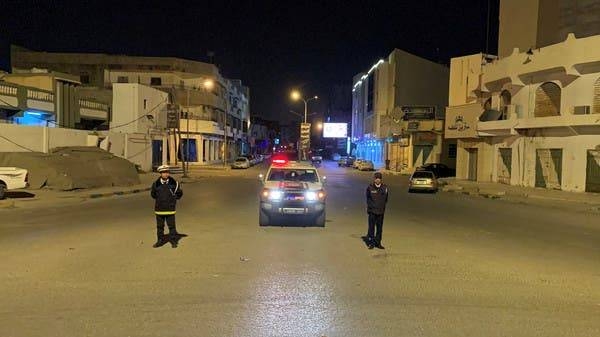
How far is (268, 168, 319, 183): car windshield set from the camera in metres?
15.4

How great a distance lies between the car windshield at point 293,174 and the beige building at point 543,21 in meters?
32.0

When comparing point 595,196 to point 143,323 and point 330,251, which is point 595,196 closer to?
point 330,251

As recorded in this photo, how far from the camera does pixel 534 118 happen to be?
110 ft

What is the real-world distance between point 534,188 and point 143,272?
99.2 ft

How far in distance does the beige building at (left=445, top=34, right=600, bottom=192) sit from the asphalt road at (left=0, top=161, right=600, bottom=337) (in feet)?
57.1

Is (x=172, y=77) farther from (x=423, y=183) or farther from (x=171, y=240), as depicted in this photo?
(x=171, y=240)

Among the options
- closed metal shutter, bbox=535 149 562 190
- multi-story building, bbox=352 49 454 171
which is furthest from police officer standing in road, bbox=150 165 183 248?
multi-story building, bbox=352 49 454 171

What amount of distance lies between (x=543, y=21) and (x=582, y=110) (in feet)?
49.3

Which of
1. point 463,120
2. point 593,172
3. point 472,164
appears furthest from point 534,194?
point 463,120

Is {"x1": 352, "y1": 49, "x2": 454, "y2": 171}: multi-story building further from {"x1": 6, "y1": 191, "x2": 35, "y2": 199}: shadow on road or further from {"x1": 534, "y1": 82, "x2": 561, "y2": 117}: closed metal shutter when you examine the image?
{"x1": 6, "y1": 191, "x2": 35, "y2": 199}: shadow on road

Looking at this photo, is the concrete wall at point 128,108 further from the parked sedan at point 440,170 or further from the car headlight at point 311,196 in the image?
the car headlight at point 311,196

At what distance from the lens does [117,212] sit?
18516 millimetres

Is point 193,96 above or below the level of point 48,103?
above

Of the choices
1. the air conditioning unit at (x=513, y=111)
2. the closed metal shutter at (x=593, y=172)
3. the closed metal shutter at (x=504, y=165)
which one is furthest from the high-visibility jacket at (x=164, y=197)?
the closed metal shutter at (x=504, y=165)
